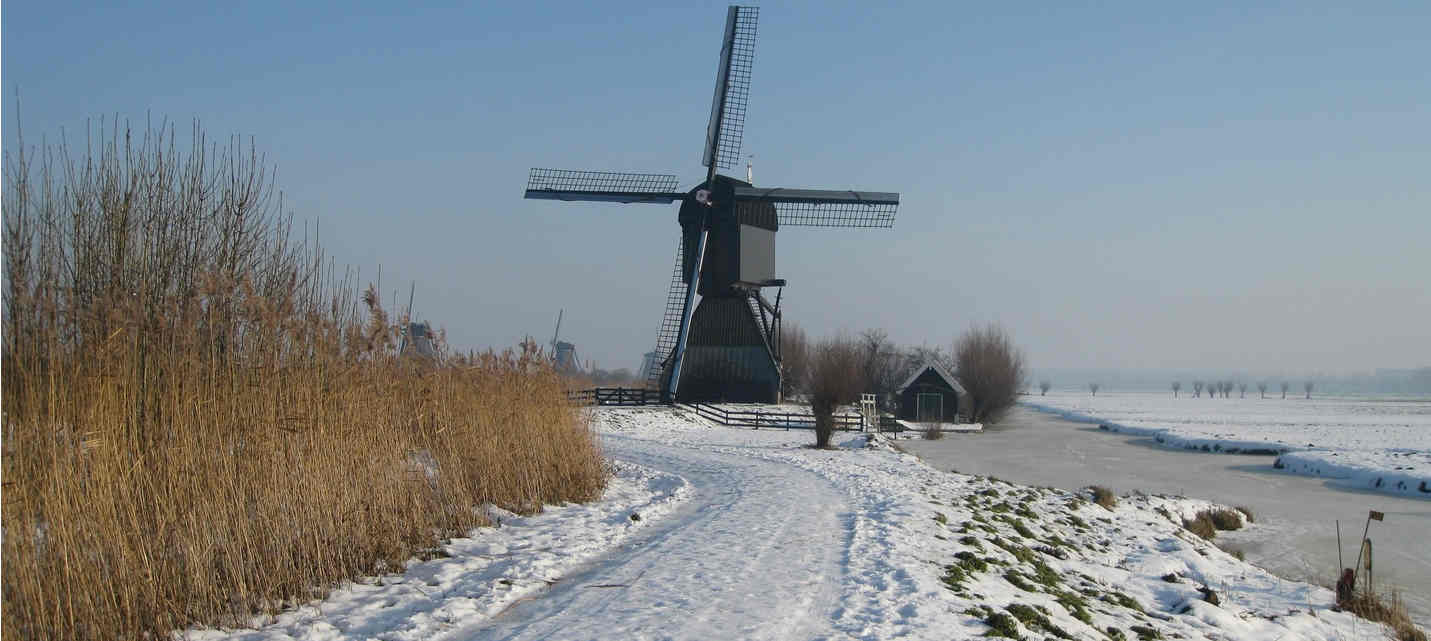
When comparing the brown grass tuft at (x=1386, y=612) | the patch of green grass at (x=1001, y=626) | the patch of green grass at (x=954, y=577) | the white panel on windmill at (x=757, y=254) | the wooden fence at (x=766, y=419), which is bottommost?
the brown grass tuft at (x=1386, y=612)

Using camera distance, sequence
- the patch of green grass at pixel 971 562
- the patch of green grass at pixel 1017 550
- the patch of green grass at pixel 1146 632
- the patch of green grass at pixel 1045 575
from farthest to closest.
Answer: the patch of green grass at pixel 1017 550 → the patch of green grass at pixel 1045 575 → the patch of green grass at pixel 971 562 → the patch of green grass at pixel 1146 632

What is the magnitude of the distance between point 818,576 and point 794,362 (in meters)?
61.3

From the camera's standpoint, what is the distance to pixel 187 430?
6945 millimetres

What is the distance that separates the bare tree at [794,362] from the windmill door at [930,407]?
8982 mm

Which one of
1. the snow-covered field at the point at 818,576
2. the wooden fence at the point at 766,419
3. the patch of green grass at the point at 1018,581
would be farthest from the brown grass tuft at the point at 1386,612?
the wooden fence at the point at 766,419

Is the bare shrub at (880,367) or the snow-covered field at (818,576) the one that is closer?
the snow-covered field at (818,576)

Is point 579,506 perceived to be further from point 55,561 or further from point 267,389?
point 55,561

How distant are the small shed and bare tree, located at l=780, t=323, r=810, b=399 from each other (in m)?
8.36

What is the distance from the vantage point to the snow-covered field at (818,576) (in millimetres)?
7008

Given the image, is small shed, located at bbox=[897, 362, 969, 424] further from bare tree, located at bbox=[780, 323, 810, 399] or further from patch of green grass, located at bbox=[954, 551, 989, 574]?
patch of green grass, located at bbox=[954, 551, 989, 574]

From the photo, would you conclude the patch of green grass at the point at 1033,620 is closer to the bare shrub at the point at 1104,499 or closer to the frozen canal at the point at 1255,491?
the frozen canal at the point at 1255,491

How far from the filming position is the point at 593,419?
15.8 m

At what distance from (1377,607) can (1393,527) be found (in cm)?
967

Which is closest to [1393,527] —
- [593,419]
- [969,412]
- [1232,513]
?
[1232,513]
